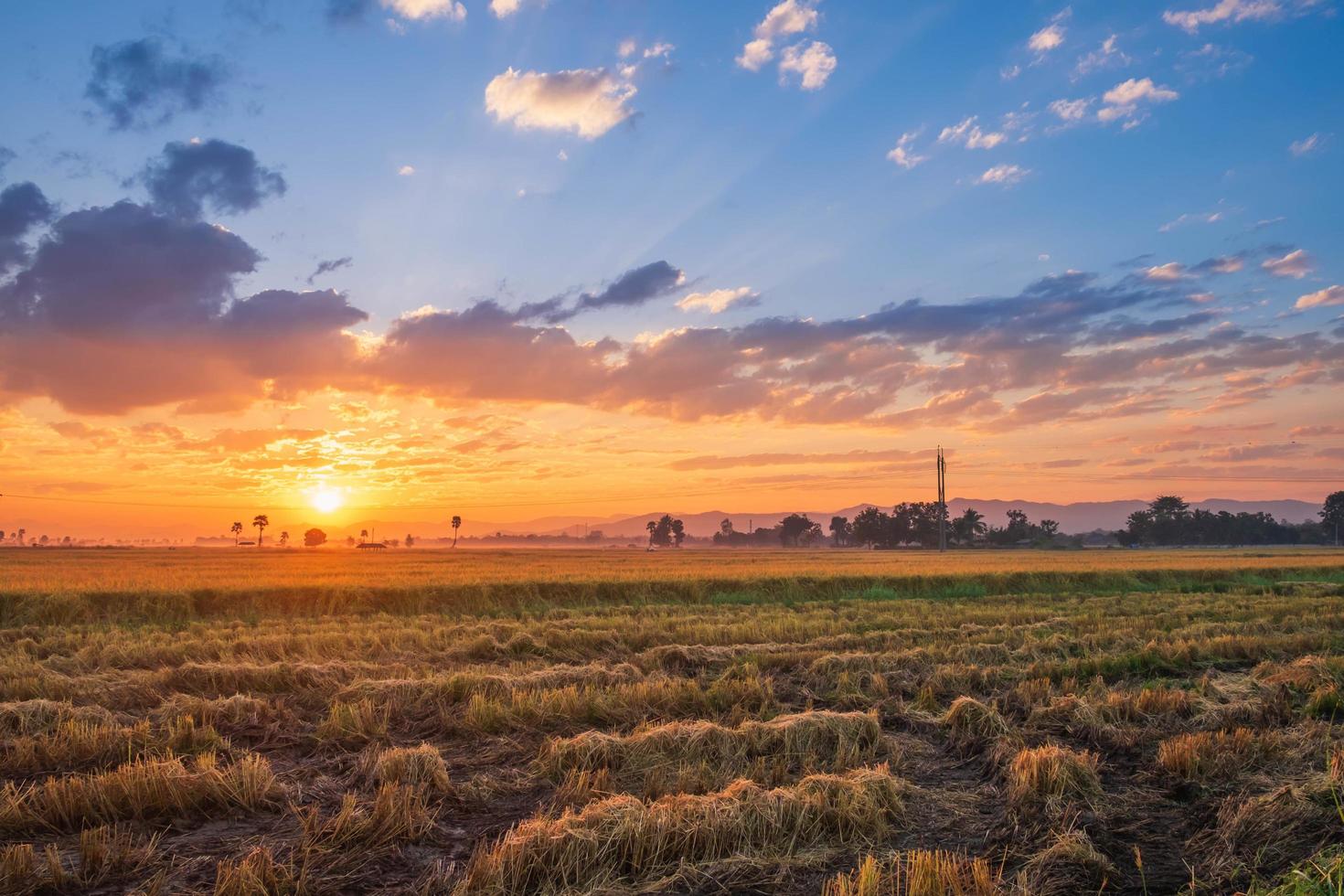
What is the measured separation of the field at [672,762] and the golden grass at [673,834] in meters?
0.02

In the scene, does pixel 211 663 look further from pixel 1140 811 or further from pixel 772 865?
pixel 1140 811

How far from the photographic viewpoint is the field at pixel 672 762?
521 centimetres

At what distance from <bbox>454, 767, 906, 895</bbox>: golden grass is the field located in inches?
0.9

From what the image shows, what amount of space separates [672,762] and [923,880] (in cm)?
306

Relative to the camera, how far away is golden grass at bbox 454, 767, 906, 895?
505cm

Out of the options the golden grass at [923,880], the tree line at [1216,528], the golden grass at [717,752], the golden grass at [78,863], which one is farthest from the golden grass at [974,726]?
the tree line at [1216,528]

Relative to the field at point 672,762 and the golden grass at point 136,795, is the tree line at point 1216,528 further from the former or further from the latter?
the golden grass at point 136,795

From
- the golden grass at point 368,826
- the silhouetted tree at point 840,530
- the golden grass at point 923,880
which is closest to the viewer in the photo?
the golden grass at point 923,880

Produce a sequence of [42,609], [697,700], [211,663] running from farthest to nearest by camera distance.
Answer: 1. [42,609]
2. [211,663]
3. [697,700]

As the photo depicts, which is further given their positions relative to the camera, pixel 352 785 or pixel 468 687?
pixel 468 687

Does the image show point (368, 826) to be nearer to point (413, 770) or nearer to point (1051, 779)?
point (413, 770)

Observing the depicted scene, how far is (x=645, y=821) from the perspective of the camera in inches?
217

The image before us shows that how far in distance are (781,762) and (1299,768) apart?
15.4ft

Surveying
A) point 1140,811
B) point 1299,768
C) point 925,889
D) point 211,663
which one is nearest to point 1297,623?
point 1299,768
